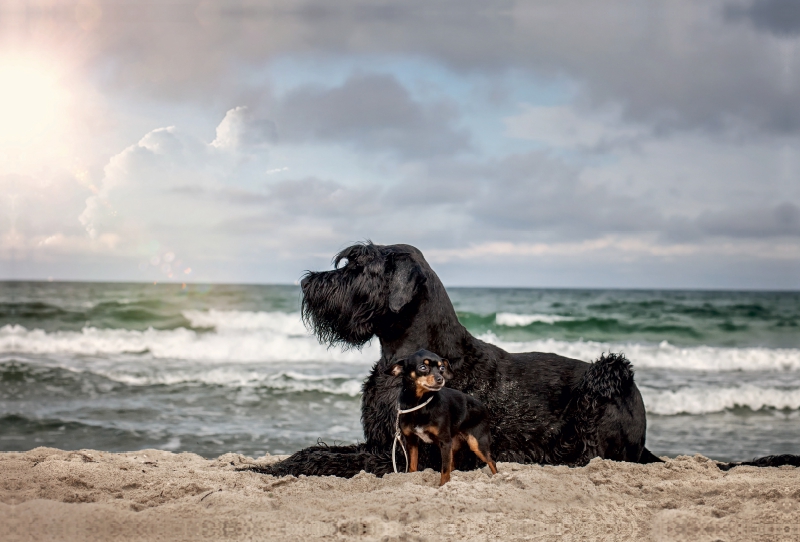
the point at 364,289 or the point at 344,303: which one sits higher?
the point at 364,289

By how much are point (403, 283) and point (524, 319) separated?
21.8 m

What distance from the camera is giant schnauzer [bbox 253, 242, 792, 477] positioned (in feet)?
14.4

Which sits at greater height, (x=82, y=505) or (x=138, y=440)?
(x=82, y=505)

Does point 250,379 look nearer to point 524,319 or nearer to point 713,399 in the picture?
point 713,399

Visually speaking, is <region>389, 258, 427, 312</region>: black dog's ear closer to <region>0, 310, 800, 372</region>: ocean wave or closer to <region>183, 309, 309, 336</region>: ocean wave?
<region>0, 310, 800, 372</region>: ocean wave

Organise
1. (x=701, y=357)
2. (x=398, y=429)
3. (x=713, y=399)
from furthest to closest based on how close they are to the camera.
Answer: (x=701, y=357)
(x=713, y=399)
(x=398, y=429)

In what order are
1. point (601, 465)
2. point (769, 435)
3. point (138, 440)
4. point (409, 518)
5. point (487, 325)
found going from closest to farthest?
point (409, 518), point (601, 465), point (138, 440), point (769, 435), point (487, 325)

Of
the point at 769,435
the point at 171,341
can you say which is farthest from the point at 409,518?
the point at 171,341

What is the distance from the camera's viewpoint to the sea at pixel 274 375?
7898mm

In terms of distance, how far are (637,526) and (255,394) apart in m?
8.31

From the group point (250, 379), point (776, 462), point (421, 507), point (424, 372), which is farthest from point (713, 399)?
point (421, 507)

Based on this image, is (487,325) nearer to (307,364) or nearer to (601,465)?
(307,364)

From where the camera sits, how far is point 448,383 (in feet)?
14.5

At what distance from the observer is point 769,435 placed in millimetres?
8312
